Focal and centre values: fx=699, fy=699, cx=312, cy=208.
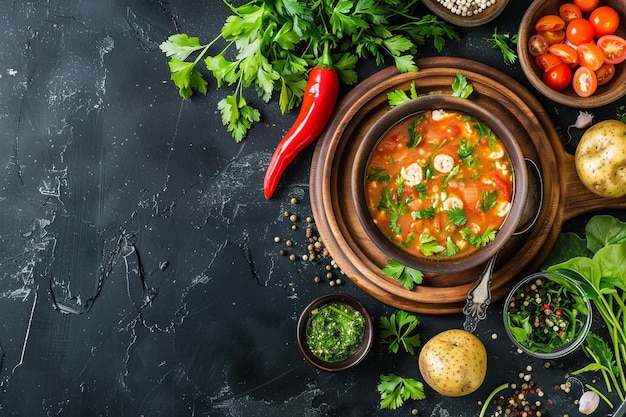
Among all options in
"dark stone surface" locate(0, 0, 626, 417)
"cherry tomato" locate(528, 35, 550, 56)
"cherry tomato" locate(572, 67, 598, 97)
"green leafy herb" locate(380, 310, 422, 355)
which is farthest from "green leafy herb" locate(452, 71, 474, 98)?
"green leafy herb" locate(380, 310, 422, 355)

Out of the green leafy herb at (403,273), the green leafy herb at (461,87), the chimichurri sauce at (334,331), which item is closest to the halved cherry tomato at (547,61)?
the green leafy herb at (461,87)

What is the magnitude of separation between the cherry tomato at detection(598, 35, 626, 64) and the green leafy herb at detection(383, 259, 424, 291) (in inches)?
48.2

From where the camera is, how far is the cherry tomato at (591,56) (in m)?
2.93

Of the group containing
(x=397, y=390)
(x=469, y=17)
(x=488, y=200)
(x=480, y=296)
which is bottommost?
(x=397, y=390)

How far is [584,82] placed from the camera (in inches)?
117

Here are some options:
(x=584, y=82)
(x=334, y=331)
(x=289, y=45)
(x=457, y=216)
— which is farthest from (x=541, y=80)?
(x=334, y=331)

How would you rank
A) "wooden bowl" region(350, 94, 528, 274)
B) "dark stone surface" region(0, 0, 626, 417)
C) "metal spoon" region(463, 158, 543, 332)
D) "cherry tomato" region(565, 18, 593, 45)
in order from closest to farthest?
"wooden bowl" region(350, 94, 528, 274) < "metal spoon" region(463, 158, 543, 332) < "cherry tomato" region(565, 18, 593, 45) < "dark stone surface" region(0, 0, 626, 417)

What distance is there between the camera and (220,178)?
316cm

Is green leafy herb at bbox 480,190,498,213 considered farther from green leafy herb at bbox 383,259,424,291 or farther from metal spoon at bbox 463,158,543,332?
green leafy herb at bbox 383,259,424,291

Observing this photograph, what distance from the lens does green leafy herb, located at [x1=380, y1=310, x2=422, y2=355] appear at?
3043 millimetres

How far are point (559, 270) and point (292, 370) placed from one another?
4.10 ft

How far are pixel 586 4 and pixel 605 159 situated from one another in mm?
687

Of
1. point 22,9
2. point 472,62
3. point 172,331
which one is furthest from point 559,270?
point 22,9

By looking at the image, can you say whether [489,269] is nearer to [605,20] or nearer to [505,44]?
[505,44]
